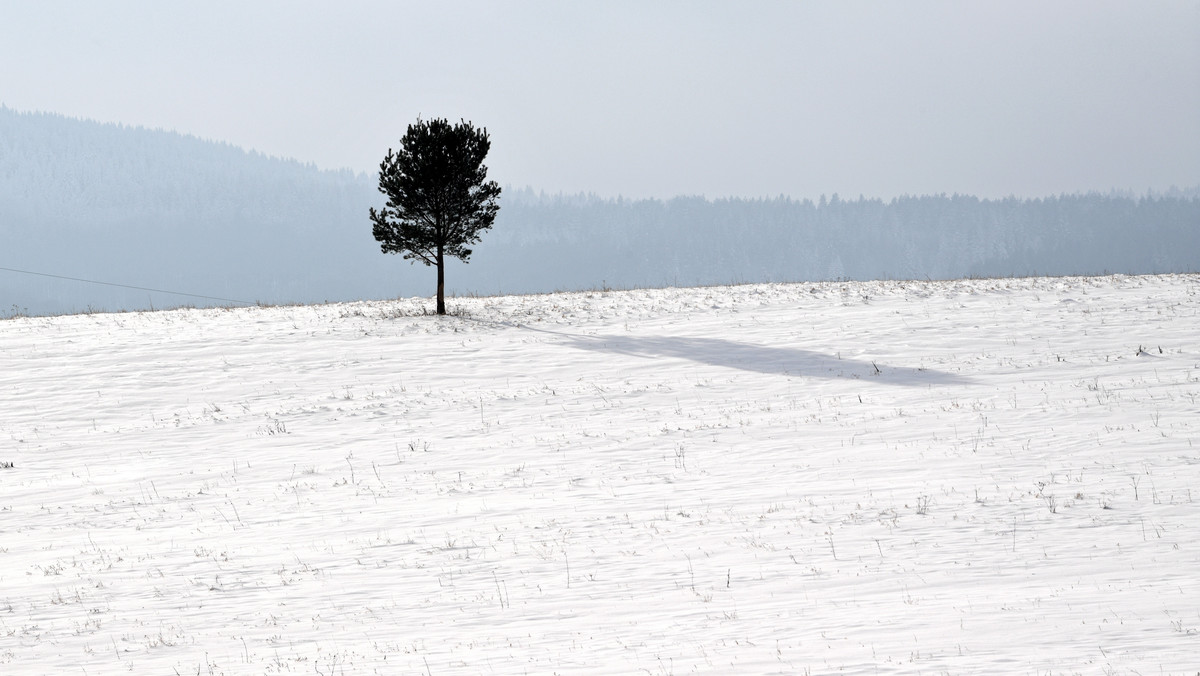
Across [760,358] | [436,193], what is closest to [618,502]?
[760,358]

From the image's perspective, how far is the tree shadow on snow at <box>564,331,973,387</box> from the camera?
1945 cm

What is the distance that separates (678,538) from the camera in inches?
387

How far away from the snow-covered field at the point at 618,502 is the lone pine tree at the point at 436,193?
17.5 feet

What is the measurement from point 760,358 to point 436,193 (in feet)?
42.4

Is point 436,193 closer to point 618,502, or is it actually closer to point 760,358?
point 760,358

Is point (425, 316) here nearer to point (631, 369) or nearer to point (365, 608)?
point (631, 369)

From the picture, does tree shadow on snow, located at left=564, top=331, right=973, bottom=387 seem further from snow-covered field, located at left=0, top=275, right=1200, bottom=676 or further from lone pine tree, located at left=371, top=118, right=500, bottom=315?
lone pine tree, located at left=371, top=118, right=500, bottom=315

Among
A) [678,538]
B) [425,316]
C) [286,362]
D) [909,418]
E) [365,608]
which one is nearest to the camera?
[365,608]

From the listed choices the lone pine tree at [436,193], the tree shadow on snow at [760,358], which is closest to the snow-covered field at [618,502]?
the tree shadow on snow at [760,358]

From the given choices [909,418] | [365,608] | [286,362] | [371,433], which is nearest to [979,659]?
[365,608]

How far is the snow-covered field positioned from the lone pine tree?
209 inches

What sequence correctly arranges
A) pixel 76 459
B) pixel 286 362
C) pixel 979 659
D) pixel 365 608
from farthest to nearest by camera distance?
1. pixel 286 362
2. pixel 76 459
3. pixel 365 608
4. pixel 979 659

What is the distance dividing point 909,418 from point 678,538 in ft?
22.9

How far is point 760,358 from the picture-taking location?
22.1 meters
